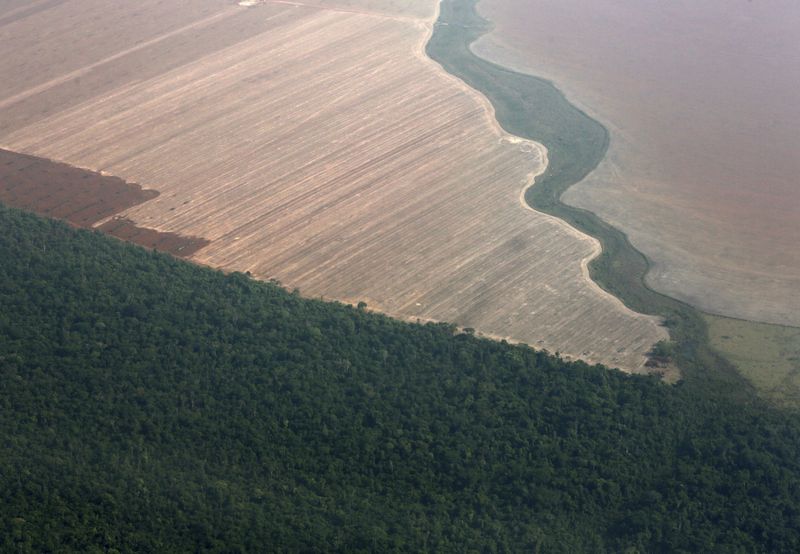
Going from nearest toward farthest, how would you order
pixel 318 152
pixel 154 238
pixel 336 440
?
pixel 336 440 < pixel 154 238 < pixel 318 152

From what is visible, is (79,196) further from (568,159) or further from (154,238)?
(568,159)

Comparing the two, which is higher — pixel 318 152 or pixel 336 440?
pixel 318 152

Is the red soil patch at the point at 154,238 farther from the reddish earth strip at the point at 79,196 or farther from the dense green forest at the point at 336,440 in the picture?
the dense green forest at the point at 336,440

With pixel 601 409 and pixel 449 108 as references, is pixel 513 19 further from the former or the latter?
pixel 601 409

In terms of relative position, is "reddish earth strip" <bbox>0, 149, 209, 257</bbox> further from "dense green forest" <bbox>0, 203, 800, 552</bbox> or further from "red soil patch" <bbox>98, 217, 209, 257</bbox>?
"dense green forest" <bbox>0, 203, 800, 552</bbox>

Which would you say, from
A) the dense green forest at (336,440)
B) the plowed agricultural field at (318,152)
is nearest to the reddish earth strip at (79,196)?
the plowed agricultural field at (318,152)

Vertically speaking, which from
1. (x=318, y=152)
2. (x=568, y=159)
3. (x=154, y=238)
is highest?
(x=318, y=152)

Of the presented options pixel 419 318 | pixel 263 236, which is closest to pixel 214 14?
pixel 263 236

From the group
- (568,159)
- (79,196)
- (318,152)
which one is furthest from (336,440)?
(568,159)
